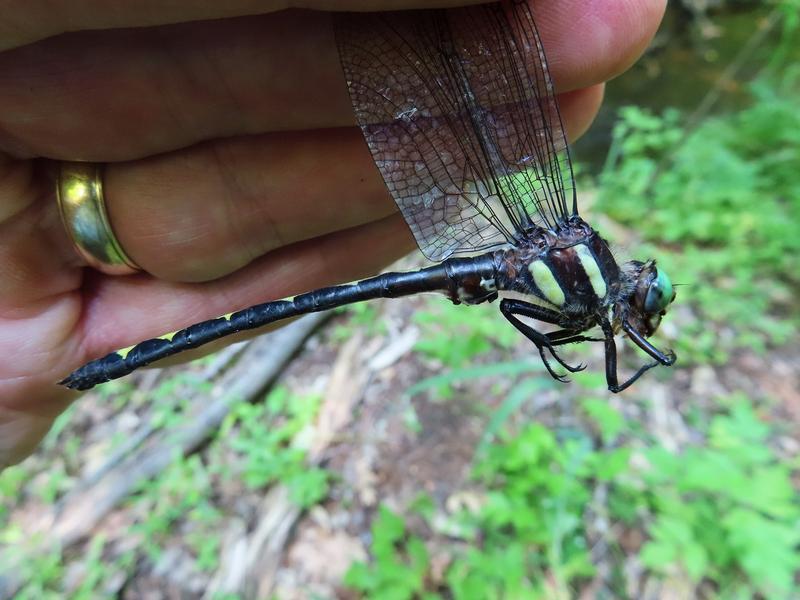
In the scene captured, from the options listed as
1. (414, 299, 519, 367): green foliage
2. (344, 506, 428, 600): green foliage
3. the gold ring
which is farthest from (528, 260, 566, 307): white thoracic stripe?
the gold ring

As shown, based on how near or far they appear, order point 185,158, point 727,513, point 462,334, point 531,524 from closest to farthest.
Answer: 1. point 185,158
2. point 727,513
3. point 531,524
4. point 462,334

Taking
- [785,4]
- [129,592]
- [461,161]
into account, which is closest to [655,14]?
[461,161]

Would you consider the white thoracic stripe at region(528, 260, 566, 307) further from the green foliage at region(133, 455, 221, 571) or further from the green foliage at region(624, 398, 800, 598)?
the green foliage at region(133, 455, 221, 571)

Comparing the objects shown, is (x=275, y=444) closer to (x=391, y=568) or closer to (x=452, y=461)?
(x=452, y=461)

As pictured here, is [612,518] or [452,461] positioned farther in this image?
[452,461]

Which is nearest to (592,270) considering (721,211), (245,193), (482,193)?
(482,193)

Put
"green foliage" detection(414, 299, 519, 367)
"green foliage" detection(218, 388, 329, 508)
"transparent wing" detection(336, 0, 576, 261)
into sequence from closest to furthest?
"transparent wing" detection(336, 0, 576, 261) → "green foliage" detection(218, 388, 329, 508) → "green foliage" detection(414, 299, 519, 367)

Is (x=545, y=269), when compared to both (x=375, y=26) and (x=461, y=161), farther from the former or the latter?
(x=375, y=26)
